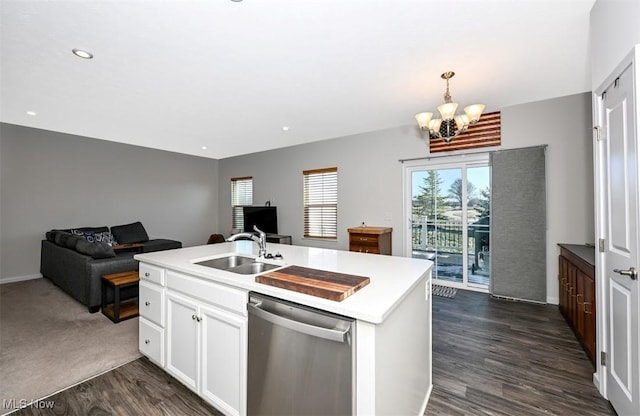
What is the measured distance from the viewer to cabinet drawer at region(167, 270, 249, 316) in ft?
4.93

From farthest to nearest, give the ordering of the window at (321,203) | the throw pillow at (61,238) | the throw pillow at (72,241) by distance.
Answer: the window at (321,203)
the throw pillow at (61,238)
the throw pillow at (72,241)

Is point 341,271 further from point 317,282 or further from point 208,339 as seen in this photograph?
point 208,339

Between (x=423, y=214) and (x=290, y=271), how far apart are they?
11.5ft

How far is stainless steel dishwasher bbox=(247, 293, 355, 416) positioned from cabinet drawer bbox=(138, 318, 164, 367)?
1.00 metres

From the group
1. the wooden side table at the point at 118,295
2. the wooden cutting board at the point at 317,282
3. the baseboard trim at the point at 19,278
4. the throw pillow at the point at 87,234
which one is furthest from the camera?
the throw pillow at the point at 87,234

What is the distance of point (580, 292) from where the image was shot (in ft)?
8.11

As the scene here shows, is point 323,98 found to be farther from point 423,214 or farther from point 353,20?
point 423,214

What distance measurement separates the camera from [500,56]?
239 cm

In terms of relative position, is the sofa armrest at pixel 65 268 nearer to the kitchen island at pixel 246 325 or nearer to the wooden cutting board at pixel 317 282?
the kitchen island at pixel 246 325

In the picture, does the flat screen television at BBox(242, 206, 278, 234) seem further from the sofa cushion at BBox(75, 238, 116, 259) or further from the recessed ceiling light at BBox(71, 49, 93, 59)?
the recessed ceiling light at BBox(71, 49, 93, 59)

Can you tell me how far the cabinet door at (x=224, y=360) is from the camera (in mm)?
1500

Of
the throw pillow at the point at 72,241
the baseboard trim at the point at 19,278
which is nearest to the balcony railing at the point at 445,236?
the throw pillow at the point at 72,241

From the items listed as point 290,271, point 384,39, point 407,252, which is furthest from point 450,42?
point 407,252

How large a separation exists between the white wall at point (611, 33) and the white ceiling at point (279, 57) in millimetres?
149
